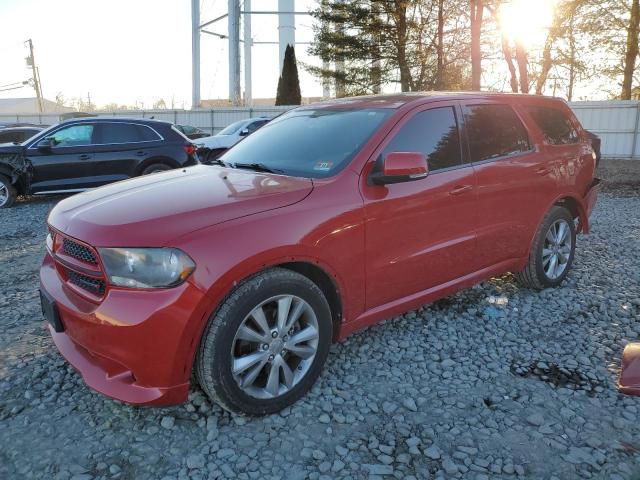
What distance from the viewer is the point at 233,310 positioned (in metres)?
2.56

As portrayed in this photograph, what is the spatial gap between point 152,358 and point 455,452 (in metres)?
1.54

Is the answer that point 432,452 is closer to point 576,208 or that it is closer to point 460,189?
point 460,189

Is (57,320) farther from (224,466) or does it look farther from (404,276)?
(404,276)

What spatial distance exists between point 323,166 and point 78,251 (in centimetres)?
149

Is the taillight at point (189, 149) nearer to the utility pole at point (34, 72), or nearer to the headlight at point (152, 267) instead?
the headlight at point (152, 267)

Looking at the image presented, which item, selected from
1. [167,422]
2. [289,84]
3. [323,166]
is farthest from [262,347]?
[289,84]

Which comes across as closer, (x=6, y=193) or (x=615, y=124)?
(x=6, y=193)

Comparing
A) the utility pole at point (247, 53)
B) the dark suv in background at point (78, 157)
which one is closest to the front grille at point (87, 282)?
the dark suv in background at point (78, 157)

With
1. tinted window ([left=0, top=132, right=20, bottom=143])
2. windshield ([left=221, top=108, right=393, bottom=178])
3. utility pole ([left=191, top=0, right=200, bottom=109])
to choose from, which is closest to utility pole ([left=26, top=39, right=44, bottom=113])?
utility pole ([left=191, top=0, right=200, bottom=109])

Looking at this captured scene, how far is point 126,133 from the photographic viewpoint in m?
9.77

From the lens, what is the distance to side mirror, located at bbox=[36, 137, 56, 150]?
9352 millimetres

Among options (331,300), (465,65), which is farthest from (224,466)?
(465,65)

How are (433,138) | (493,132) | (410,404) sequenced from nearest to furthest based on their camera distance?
(410,404) < (433,138) < (493,132)

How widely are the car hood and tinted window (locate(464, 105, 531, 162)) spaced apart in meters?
1.55
